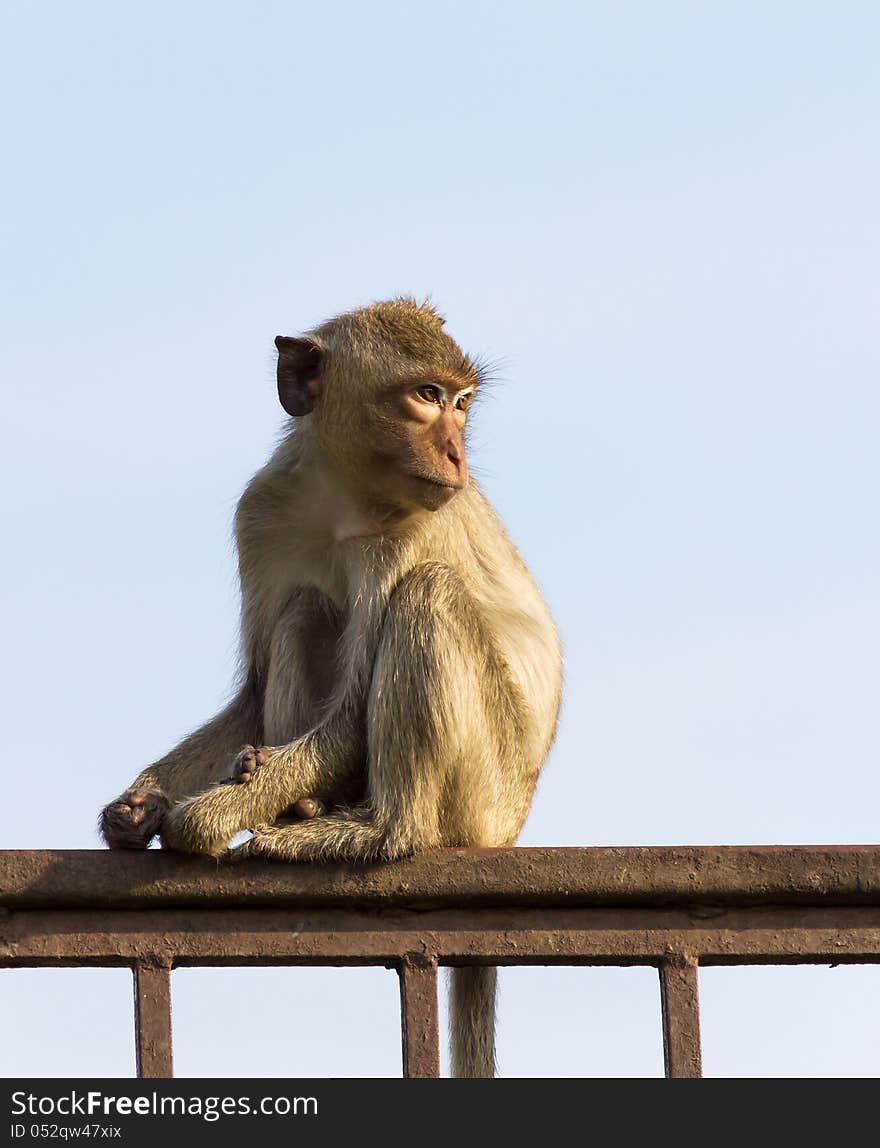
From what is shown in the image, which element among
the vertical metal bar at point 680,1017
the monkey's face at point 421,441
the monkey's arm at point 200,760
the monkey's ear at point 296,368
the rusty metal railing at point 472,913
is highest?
the monkey's ear at point 296,368

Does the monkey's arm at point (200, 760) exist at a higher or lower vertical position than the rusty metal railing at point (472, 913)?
higher

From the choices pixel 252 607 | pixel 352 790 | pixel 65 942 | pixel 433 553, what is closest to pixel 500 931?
pixel 65 942

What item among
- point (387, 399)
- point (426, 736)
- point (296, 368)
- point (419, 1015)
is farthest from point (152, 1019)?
point (296, 368)

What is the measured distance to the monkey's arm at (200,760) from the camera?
6.02 metres

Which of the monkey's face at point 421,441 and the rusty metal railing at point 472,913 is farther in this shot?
the monkey's face at point 421,441

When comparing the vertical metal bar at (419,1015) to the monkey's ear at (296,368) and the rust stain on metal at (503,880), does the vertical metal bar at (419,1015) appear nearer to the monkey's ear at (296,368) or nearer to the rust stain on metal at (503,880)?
the rust stain on metal at (503,880)

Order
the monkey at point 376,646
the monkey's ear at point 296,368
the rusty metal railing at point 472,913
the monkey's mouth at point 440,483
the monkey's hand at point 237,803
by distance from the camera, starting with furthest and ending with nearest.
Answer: the monkey's ear at point 296,368 → the monkey's mouth at point 440,483 → the monkey at point 376,646 → the monkey's hand at point 237,803 → the rusty metal railing at point 472,913

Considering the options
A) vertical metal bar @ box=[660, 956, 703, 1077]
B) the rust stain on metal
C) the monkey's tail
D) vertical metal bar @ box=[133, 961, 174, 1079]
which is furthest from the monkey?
vertical metal bar @ box=[660, 956, 703, 1077]

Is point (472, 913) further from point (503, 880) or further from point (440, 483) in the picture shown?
point (440, 483)

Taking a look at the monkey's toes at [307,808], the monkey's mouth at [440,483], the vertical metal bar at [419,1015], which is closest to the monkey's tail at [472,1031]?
the monkey's toes at [307,808]

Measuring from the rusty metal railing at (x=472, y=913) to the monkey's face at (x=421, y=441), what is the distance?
2.55 metres

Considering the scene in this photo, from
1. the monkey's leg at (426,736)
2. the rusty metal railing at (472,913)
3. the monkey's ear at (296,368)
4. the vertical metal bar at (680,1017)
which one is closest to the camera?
the vertical metal bar at (680,1017)

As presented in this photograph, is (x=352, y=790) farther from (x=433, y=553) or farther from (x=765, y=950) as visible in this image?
(x=765, y=950)

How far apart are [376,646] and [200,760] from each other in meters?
0.94
